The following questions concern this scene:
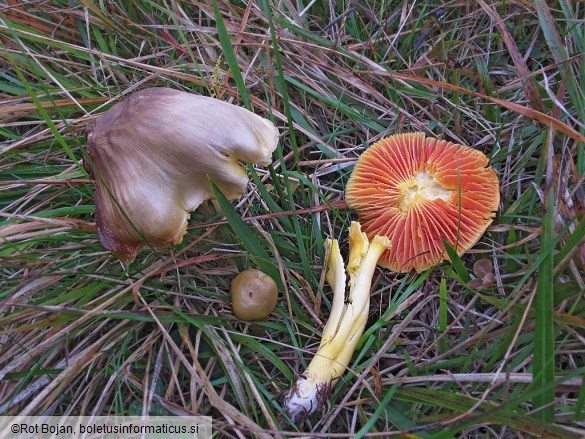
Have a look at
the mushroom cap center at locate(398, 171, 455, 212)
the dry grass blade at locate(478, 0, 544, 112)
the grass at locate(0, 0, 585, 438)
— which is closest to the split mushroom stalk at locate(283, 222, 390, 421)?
the grass at locate(0, 0, 585, 438)

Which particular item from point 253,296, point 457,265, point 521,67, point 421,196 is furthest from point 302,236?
point 521,67

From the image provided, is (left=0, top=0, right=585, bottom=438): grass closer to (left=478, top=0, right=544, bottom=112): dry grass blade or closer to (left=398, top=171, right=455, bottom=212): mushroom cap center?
(left=478, top=0, right=544, bottom=112): dry grass blade

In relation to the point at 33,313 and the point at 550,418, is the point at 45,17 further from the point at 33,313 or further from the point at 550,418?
the point at 550,418

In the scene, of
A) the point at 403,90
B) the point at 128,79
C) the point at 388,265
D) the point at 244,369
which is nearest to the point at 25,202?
the point at 128,79

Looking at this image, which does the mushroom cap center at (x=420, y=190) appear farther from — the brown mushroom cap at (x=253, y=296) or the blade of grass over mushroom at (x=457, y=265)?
the brown mushroom cap at (x=253, y=296)

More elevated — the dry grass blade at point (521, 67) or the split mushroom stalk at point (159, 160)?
the dry grass blade at point (521, 67)

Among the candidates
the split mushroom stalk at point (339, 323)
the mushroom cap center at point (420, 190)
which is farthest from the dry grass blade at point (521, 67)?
the split mushroom stalk at point (339, 323)
